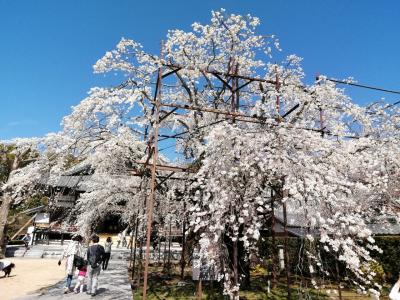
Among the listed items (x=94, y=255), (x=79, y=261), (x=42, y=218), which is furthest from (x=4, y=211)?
(x=42, y=218)

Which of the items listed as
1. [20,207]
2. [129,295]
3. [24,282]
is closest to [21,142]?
→ [24,282]

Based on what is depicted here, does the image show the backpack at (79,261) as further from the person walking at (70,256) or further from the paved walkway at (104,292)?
the paved walkway at (104,292)

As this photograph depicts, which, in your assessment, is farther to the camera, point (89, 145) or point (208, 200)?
point (89, 145)

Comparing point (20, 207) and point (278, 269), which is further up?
point (20, 207)

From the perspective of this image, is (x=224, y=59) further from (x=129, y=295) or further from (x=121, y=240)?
(x=121, y=240)

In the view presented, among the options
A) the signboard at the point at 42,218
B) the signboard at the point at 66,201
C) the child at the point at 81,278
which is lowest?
the child at the point at 81,278

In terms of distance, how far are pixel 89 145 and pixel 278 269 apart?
10.8m

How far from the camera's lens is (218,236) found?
22.0 feet

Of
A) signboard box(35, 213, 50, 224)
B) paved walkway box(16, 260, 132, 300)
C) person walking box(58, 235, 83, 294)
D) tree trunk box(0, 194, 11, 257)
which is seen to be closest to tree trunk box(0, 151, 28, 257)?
tree trunk box(0, 194, 11, 257)

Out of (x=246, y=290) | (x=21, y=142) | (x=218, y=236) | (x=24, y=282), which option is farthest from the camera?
(x=21, y=142)

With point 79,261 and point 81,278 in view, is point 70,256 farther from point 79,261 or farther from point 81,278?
point 81,278

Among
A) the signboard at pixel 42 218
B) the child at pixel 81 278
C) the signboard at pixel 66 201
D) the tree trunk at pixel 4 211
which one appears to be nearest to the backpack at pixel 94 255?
the child at pixel 81 278

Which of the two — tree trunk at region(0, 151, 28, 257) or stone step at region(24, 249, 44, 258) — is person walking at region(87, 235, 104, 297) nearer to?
tree trunk at region(0, 151, 28, 257)

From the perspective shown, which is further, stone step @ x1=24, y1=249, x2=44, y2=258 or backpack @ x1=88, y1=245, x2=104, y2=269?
stone step @ x1=24, y1=249, x2=44, y2=258
